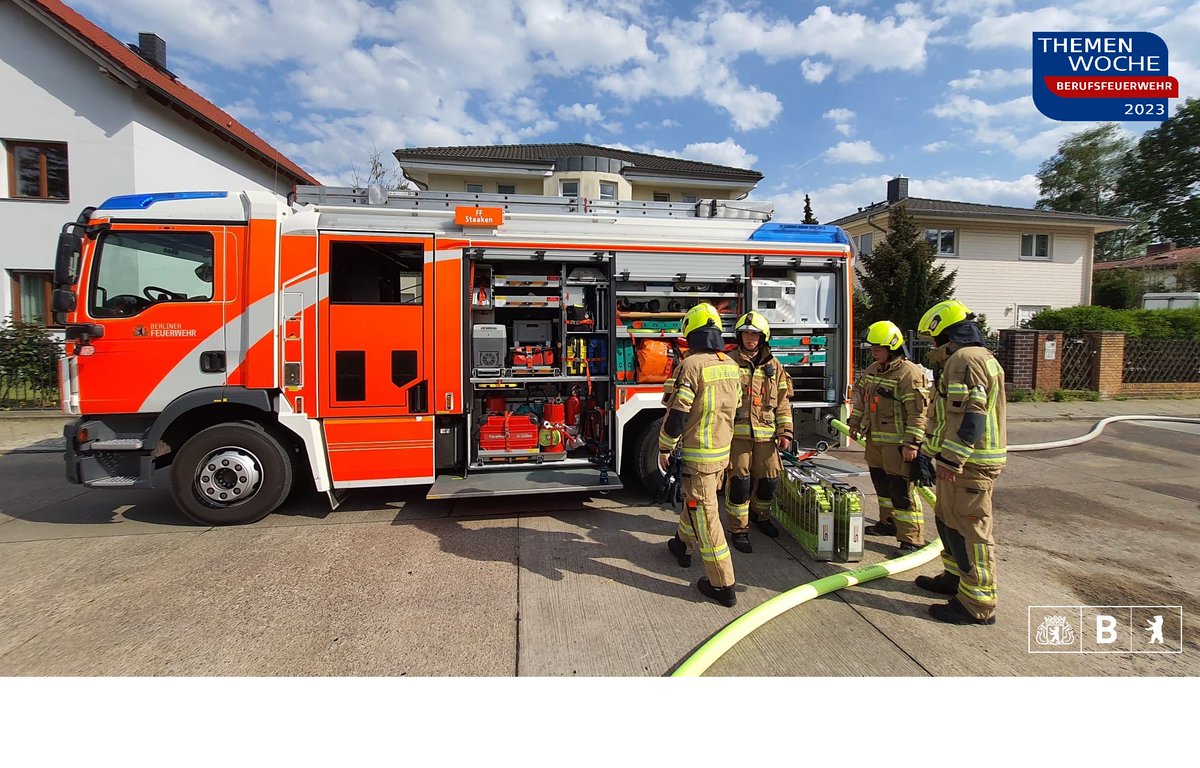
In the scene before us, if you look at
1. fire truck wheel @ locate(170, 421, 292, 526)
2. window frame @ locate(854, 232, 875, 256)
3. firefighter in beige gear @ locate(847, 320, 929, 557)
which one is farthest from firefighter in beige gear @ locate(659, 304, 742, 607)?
window frame @ locate(854, 232, 875, 256)

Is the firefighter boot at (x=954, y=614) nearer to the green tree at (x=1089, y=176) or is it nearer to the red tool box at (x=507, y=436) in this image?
the red tool box at (x=507, y=436)

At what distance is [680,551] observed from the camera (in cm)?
395

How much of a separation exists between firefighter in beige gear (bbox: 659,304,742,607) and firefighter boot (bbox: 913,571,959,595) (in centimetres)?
131

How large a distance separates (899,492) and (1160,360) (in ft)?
44.7

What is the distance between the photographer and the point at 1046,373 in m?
11.8

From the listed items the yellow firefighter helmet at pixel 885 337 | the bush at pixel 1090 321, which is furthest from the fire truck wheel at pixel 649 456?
the bush at pixel 1090 321

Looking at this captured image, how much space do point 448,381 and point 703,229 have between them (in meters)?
2.91

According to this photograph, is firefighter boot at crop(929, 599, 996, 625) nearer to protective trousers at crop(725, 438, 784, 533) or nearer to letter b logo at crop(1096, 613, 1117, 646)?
letter b logo at crop(1096, 613, 1117, 646)

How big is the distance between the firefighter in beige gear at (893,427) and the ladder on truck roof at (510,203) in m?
2.12


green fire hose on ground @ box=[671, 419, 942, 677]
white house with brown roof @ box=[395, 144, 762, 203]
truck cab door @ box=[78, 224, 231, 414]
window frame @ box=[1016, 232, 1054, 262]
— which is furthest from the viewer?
window frame @ box=[1016, 232, 1054, 262]

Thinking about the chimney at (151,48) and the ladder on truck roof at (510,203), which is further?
the chimney at (151,48)

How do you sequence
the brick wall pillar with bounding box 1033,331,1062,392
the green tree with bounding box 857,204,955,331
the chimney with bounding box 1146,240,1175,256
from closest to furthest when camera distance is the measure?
the brick wall pillar with bounding box 1033,331,1062,392 → the green tree with bounding box 857,204,955,331 → the chimney with bounding box 1146,240,1175,256

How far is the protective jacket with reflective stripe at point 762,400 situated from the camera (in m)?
4.19

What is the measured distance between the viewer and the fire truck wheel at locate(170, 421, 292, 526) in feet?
14.8
